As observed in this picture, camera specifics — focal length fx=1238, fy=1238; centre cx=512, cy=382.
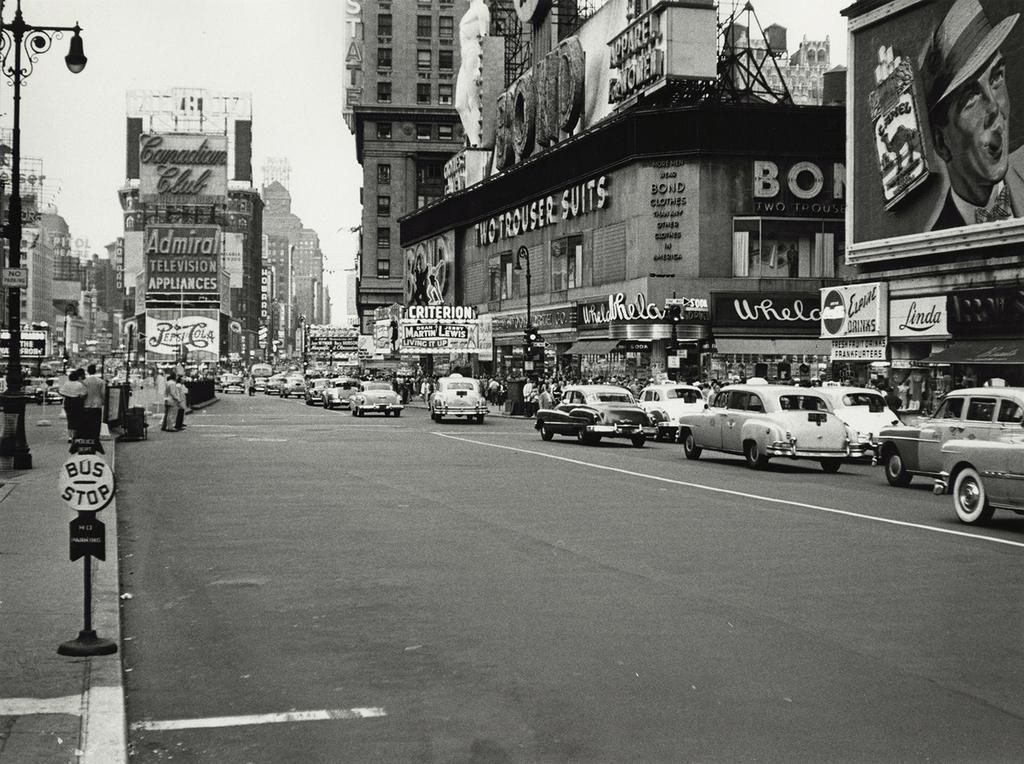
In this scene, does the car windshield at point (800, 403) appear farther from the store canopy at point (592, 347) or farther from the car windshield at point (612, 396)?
the store canopy at point (592, 347)

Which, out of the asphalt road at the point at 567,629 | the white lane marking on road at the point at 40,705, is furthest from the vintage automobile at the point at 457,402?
the white lane marking on road at the point at 40,705

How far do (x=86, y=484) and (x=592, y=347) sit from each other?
182ft

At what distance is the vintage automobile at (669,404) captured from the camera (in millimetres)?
34812

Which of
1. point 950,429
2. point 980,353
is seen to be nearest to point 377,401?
point 980,353

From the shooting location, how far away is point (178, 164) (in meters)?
138

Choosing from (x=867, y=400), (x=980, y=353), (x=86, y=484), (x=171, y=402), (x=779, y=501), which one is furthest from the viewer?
(x=171, y=402)

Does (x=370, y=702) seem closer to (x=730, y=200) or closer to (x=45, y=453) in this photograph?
(x=45, y=453)

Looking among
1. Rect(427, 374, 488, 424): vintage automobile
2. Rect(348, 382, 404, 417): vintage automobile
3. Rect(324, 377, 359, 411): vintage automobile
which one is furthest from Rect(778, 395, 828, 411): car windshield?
Rect(324, 377, 359, 411): vintage automobile

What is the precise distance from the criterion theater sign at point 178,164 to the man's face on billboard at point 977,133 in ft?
361

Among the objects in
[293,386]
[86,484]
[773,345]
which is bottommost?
[293,386]

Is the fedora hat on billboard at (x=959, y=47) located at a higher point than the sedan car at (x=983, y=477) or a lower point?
higher

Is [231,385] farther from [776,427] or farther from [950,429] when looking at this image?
[950,429]

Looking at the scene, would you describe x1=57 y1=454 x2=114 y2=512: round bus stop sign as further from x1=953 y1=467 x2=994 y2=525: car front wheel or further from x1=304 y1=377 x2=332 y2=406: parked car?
x1=304 y1=377 x2=332 y2=406: parked car

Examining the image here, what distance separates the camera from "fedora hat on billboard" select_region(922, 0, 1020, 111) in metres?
36.5
